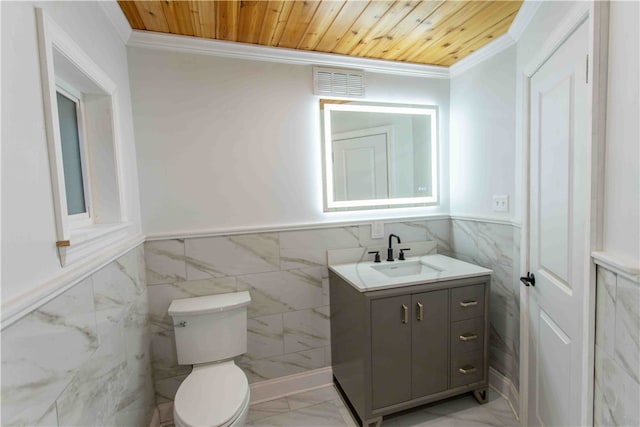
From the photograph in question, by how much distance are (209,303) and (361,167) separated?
4.73 ft

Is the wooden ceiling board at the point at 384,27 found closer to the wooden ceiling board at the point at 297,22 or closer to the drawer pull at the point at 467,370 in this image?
the wooden ceiling board at the point at 297,22

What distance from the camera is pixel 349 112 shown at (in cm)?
232

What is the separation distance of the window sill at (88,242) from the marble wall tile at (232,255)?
1.75 feet

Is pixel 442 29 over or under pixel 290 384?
over

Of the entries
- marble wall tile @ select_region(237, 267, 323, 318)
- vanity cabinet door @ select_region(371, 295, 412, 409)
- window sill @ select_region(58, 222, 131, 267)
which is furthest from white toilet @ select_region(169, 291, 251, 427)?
vanity cabinet door @ select_region(371, 295, 412, 409)

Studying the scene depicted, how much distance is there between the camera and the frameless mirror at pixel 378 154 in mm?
2290

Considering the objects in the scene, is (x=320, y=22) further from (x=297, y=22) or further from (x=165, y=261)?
(x=165, y=261)

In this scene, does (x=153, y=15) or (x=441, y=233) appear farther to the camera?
(x=441, y=233)

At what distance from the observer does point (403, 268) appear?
7.57 feet

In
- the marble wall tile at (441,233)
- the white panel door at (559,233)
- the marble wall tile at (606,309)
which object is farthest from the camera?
the marble wall tile at (441,233)

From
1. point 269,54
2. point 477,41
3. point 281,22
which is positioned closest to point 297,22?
point 281,22

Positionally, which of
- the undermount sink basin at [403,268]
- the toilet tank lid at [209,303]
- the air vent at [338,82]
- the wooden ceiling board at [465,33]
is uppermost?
the wooden ceiling board at [465,33]

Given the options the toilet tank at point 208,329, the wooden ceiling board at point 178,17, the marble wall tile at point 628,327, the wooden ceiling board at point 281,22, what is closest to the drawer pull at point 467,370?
the marble wall tile at point 628,327

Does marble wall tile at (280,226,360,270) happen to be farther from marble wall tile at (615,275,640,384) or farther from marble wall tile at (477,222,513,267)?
marble wall tile at (615,275,640,384)
